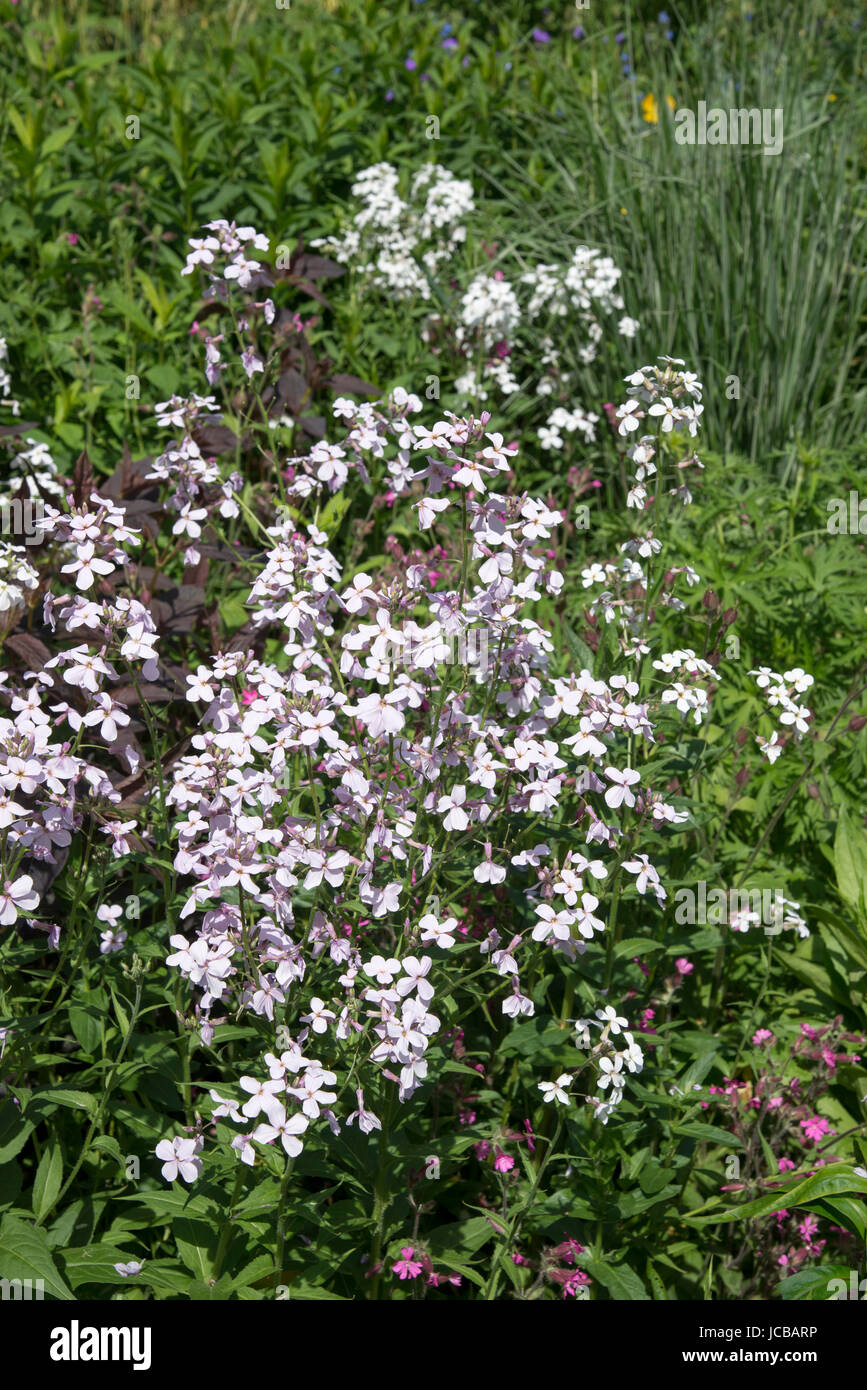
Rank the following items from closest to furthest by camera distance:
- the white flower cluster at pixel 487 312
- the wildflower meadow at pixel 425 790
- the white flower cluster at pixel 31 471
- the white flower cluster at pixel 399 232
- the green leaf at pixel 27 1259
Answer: the green leaf at pixel 27 1259 < the wildflower meadow at pixel 425 790 < the white flower cluster at pixel 31 471 < the white flower cluster at pixel 487 312 < the white flower cluster at pixel 399 232

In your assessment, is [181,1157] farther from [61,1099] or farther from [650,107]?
[650,107]

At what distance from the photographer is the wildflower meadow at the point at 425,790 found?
2.20 m

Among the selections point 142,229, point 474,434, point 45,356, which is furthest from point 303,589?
point 142,229

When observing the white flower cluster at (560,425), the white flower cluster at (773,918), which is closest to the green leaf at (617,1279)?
the white flower cluster at (773,918)

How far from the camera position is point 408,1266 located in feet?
7.53

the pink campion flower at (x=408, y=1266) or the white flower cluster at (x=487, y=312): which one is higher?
the white flower cluster at (x=487, y=312)

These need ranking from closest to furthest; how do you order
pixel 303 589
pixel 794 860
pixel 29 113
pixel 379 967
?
pixel 379 967 → pixel 303 589 → pixel 794 860 → pixel 29 113

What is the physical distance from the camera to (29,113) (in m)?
5.33

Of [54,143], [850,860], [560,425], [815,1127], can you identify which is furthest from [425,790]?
[54,143]

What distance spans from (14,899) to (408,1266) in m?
1.00

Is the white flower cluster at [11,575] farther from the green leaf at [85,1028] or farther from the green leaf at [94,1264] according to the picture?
the green leaf at [94,1264]
